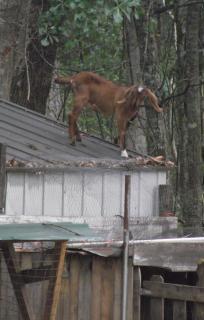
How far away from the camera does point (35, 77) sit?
15977 mm

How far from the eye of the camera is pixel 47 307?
6.63 m

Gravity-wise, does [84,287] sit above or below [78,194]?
below

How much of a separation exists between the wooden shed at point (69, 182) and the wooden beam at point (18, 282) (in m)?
1.15

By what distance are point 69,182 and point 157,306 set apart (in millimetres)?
2446

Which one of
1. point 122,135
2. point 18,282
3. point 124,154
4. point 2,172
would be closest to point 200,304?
point 18,282

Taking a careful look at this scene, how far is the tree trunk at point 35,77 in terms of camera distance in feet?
51.3

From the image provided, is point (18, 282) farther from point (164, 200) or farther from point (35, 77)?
point (35, 77)

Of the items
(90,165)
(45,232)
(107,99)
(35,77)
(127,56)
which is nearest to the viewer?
(45,232)

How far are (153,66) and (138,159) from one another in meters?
4.53

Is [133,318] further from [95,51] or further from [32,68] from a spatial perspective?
[95,51]

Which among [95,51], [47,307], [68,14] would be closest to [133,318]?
[47,307]

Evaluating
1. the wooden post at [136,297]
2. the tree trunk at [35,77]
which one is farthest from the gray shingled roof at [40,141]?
the tree trunk at [35,77]

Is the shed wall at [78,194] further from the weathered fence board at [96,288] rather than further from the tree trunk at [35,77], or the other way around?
the tree trunk at [35,77]

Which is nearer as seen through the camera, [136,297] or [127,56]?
[136,297]
